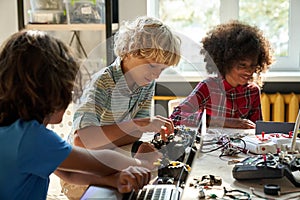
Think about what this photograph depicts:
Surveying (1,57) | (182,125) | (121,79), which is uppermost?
(1,57)

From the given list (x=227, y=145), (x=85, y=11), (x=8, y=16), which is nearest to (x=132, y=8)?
(x=85, y=11)

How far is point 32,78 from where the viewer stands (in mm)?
1027

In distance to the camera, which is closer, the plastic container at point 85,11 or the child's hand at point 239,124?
the child's hand at point 239,124

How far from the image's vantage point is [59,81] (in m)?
1.07

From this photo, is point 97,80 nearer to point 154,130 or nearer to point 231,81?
point 154,130

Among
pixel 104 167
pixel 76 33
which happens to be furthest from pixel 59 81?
pixel 76 33

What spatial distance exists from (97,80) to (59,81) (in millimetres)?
578

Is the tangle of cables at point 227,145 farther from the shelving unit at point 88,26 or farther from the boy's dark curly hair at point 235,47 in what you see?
the shelving unit at point 88,26

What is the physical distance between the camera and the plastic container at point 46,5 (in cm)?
279

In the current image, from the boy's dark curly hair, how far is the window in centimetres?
82

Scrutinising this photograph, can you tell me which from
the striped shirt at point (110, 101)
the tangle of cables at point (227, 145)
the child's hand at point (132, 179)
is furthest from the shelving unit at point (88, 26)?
the child's hand at point (132, 179)

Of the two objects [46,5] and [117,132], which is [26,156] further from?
[46,5]

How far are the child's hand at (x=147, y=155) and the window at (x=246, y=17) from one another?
1.70 m

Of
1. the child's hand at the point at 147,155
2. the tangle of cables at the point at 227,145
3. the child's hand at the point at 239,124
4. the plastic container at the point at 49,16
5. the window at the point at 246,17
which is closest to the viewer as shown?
the child's hand at the point at 147,155
